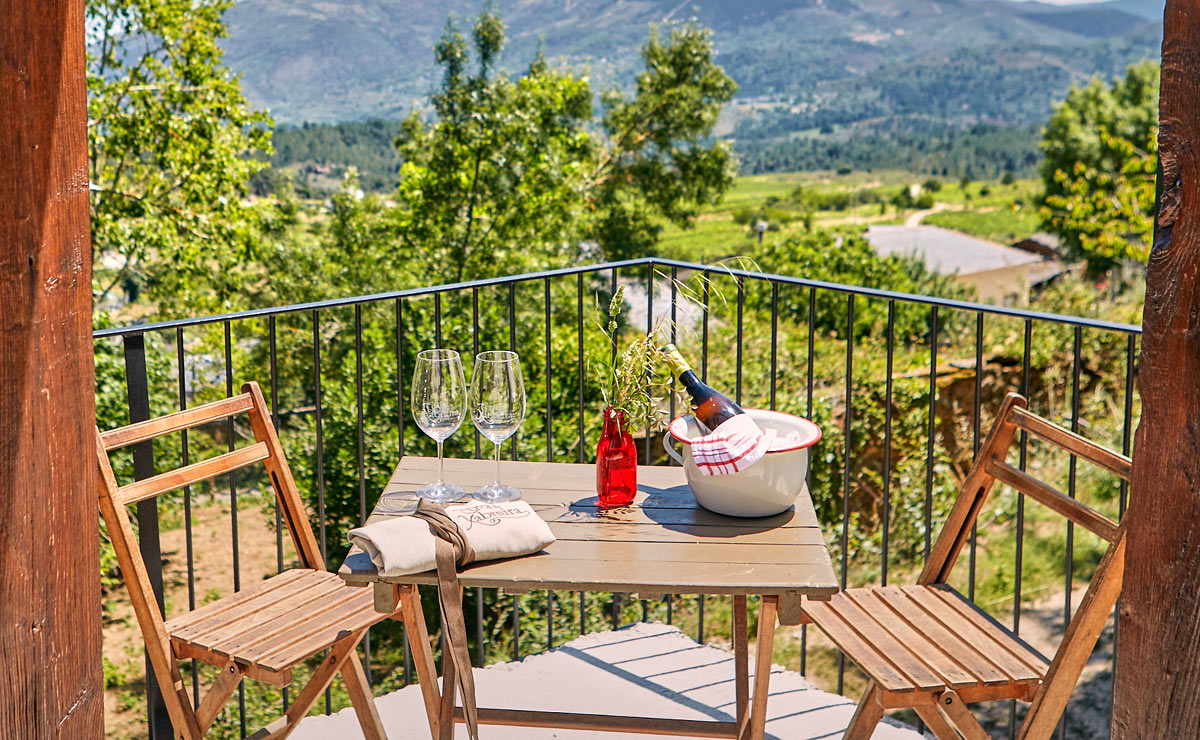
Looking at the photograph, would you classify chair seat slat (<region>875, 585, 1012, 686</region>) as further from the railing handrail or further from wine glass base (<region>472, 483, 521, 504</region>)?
wine glass base (<region>472, 483, 521, 504</region>)

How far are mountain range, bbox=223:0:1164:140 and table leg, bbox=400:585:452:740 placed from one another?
1070 cm

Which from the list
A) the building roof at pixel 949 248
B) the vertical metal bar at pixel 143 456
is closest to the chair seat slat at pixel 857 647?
the vertical metal bar at pixel 143 456

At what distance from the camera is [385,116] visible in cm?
1786

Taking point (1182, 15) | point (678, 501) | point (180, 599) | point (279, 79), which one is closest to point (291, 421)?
point (180, 599)

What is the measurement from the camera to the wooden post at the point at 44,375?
4.09 ft

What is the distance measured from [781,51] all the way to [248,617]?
192 feet

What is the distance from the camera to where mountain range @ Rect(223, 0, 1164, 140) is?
2292cm

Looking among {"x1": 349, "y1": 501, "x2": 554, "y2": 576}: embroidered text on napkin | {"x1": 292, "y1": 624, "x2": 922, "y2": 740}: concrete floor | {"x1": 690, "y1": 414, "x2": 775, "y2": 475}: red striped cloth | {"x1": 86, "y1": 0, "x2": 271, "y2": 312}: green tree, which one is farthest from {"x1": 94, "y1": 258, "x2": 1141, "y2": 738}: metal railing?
{"x1": 86, "y1": 0, "x2": 271, "y2": 312}: green tree

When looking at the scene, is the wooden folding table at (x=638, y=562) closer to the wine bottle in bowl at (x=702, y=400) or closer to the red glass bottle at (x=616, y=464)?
the red glass bottle at (x=616, y=464)

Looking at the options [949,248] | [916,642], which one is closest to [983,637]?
[916,642]

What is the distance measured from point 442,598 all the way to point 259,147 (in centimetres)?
1056

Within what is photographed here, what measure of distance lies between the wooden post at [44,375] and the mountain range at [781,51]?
1097cm

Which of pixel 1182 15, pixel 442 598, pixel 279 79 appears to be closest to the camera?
pixel 1182 15

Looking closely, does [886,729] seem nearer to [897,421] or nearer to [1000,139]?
[897,421]
